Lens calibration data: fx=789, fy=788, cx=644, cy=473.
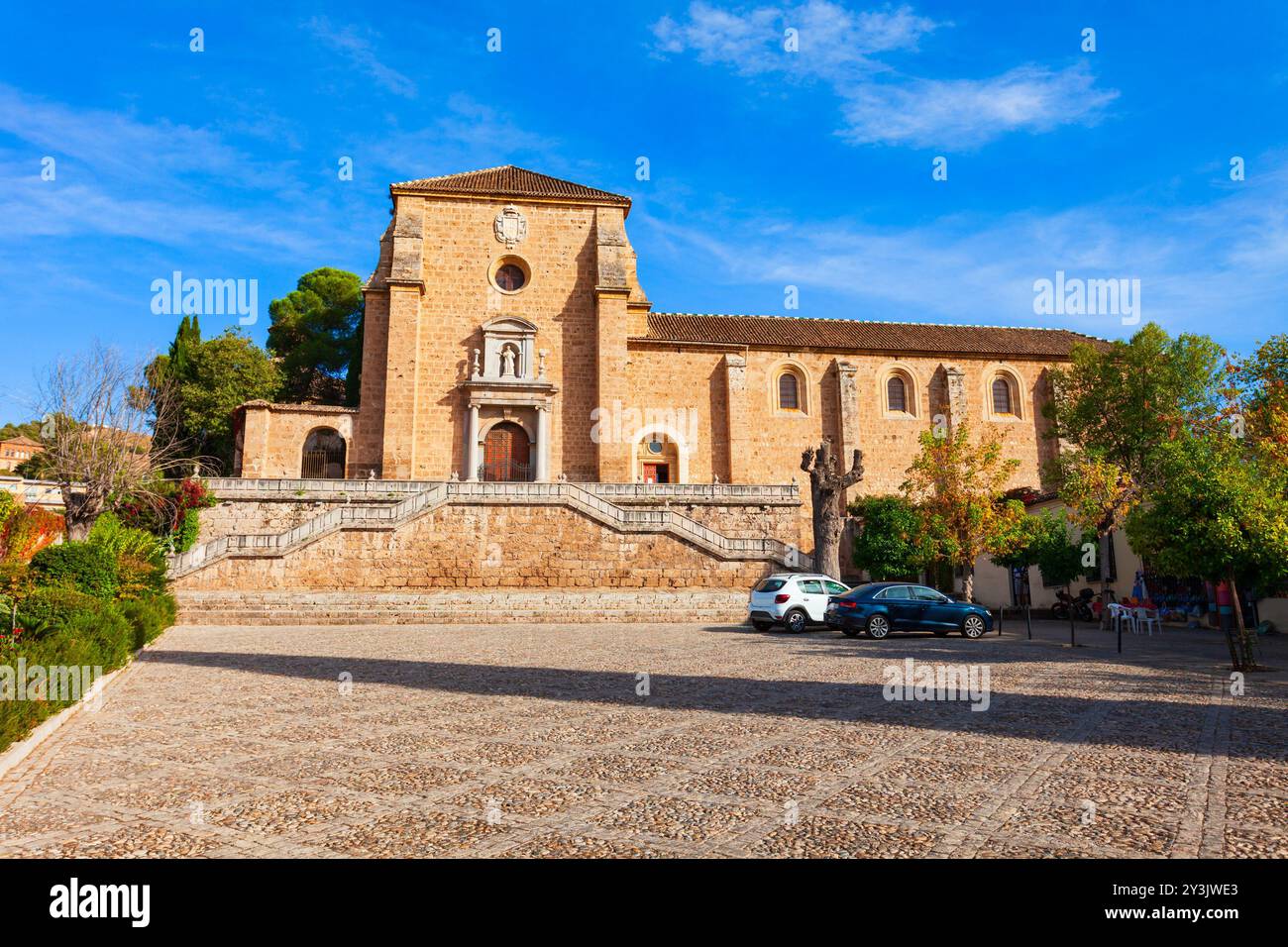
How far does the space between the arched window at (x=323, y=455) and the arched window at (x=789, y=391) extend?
20373 millimetres

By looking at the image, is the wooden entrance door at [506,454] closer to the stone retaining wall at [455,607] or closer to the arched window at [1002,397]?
the stone retaining wall at [455,607]

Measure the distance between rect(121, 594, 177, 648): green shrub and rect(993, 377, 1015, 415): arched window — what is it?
123 ft

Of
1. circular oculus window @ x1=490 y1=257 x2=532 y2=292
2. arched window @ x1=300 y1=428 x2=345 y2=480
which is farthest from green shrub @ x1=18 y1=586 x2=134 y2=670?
circular oculus window @ x1=490 y1=257 x2=532 y2=292

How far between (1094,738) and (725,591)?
16.4 m

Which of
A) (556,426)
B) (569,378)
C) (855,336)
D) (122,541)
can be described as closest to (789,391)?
(855,336)

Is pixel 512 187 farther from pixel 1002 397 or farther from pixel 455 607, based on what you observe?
pixel 1002 397

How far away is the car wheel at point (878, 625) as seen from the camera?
1755 cm

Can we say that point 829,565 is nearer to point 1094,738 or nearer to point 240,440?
point 1094,738

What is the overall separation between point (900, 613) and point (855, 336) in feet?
81.8

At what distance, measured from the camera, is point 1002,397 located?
40844mm

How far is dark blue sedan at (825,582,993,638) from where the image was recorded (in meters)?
17.6

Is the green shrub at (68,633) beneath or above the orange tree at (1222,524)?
beneath

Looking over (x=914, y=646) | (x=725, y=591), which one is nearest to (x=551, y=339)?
(x=725, y=591)

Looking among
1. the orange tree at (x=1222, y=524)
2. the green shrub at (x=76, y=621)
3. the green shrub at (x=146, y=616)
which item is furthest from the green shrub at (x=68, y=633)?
the orange tree at (x=1222, y=524)
